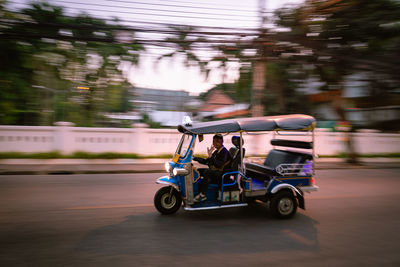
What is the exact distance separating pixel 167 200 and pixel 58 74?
34.4ft

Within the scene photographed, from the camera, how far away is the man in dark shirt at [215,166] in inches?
206

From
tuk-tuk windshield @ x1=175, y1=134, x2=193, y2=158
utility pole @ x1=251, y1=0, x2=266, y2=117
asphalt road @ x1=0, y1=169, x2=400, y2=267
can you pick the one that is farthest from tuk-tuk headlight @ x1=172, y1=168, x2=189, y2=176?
utility pole @ x1=251, y1=0, x2=266, y2=117

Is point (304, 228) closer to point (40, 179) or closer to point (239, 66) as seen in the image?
point (40, 179)

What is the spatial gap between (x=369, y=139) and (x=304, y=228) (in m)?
14.3

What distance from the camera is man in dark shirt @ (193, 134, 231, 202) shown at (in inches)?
206

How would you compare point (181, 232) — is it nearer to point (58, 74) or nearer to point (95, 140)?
point (95, 140)

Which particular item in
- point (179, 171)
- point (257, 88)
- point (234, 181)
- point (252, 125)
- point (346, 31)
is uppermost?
point (346, 31)

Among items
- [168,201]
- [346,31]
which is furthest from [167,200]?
[346,31]

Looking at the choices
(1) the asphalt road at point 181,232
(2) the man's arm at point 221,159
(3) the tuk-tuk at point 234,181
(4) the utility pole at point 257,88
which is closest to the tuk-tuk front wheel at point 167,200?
(3) the tuk-tuk at point 234,181

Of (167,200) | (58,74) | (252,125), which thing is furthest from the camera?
(58,74)

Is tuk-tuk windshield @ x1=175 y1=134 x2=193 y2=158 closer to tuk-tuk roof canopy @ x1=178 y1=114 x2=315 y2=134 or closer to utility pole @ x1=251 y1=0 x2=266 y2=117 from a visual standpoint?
tuk-tuk roof canopy @ x1=178 y1=114 x2=315 y2=134

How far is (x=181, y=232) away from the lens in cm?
455

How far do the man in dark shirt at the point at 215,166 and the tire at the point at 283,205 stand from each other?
41.0 inches

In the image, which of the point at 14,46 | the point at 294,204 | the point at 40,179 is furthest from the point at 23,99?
the point at 294,204
